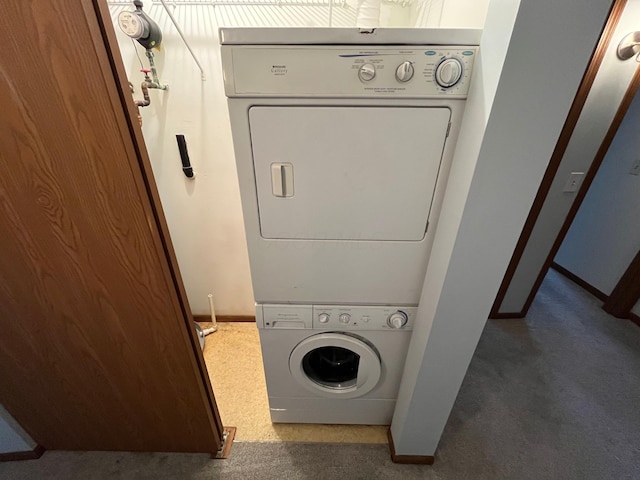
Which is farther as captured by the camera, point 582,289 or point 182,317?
point 582,289

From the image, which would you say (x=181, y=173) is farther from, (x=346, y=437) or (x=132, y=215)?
(x=346, y=437)

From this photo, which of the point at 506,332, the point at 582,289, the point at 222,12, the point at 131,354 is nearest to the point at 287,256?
the point at 131,354

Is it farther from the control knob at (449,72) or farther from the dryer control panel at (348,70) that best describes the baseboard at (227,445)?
the control knob at (449,72)

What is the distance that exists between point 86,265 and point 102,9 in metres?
0.69

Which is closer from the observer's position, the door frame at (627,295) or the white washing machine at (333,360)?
Answer: the white washing machine at (333,360)

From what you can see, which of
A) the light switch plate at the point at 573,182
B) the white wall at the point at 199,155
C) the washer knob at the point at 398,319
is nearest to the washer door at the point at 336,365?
the washer knob at the point at 398,319

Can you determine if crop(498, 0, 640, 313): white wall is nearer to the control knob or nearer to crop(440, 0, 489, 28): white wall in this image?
crop(440, 0, 489, 28): white wall

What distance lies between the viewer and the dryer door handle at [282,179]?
2.90 feet

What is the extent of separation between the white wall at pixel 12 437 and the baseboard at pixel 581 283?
13.5ft

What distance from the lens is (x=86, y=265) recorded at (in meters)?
0.84

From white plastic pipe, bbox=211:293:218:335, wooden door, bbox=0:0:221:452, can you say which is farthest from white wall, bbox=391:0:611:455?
white plastic pipe, bbox=211:293:218:335

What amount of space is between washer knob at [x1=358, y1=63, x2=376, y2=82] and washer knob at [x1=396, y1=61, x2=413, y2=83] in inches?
2.7

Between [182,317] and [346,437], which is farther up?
[182,317]

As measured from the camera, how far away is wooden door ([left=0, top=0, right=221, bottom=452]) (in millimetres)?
610
